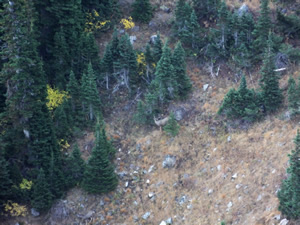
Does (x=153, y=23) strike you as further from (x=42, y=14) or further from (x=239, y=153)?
(x=239, y=153)

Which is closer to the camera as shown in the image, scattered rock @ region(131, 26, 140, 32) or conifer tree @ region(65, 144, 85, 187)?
conifer tree @ region(65, 144, 85, 187)

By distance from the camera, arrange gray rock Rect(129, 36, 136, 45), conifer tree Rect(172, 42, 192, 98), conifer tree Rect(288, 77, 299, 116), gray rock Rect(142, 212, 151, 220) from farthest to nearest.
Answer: gray rock Rect(129, 36, 136, 45) < conifer tree Rect(172, 42, 192, 98) < gray rock Rect(142, 212, 151, 220) < conifer tree Rect(288, 77, 299, 116)

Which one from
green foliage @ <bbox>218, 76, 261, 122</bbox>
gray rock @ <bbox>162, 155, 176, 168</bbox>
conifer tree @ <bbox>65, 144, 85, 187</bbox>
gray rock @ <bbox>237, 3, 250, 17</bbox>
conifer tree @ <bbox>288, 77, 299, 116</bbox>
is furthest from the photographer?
gray rock @ <bbox>237, 3, 250, 17</bbox>

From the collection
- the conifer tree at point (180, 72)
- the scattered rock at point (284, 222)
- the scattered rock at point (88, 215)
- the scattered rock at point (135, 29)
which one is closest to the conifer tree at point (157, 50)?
the conifer tree at point (180, 72)

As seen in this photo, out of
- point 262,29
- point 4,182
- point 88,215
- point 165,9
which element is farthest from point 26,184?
point 262,29

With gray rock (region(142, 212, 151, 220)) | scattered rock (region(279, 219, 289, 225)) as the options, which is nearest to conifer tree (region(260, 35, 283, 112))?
scattered rock (region(279, 219, 289, 225))

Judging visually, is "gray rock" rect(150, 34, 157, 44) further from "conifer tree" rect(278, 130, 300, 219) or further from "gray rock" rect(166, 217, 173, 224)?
"conifer tree" rect(278, 130, 300, 219)

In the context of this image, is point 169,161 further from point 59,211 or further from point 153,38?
point 153,38
